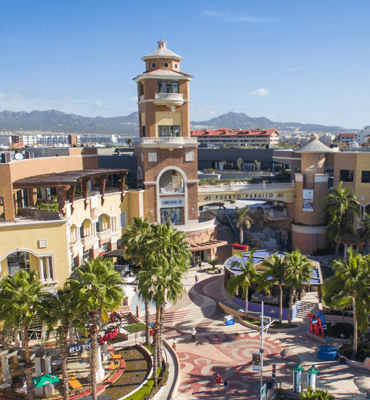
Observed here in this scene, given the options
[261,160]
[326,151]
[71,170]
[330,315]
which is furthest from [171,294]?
[261,160]

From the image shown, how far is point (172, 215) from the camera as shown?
2473 inches

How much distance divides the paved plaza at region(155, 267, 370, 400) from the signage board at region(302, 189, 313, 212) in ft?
79.0

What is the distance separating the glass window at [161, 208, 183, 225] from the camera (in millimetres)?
62438

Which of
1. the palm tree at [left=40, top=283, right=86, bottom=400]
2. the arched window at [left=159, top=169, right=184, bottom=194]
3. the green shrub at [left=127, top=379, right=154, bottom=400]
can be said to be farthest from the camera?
the arched window at [left=159, top=169, right=184, bottom=194]

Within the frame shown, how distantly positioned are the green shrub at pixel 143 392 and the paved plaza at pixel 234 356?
230 cm

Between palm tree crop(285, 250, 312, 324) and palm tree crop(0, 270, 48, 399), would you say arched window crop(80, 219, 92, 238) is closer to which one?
palm tree crop(0, 270, 48, 399)

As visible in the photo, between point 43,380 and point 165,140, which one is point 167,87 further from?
point 43,380

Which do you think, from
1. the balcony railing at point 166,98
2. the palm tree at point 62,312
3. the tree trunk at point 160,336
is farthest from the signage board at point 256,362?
the balcony railing at point 166,98

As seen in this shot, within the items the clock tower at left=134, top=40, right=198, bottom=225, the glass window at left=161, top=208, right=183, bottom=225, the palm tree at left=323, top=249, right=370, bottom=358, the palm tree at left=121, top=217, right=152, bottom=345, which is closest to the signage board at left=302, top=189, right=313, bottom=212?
the clock tower at left=134, top=40, right=198, bottom=225

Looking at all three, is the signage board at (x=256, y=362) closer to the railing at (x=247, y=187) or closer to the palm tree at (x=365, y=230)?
the palm tree at (x=365, y=230)

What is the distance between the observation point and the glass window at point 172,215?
62438 mm

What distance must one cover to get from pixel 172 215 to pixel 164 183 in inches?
212

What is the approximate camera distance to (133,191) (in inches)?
2350

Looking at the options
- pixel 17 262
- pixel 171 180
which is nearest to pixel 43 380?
pixel 17 262
